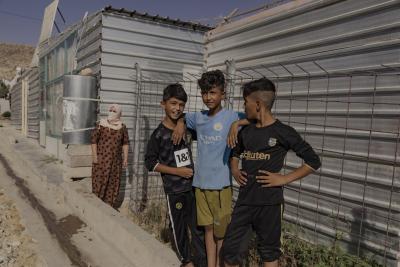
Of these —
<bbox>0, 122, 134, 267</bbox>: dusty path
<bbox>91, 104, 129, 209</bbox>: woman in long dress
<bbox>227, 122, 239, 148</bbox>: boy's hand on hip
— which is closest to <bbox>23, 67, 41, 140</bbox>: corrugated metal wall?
<bbox>0, 122, 134, 267</bbox>: dusty path

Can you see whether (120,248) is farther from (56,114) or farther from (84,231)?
(56,114)

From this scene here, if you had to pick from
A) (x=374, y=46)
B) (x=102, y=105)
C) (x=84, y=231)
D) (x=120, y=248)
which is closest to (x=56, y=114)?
(x=102, y=105)

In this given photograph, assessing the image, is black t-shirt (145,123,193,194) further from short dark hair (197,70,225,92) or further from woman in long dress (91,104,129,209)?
woman in long dress (91,104,129,209)

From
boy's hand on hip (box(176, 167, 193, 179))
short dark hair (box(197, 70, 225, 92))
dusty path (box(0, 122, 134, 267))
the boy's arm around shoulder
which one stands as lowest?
dusty path (box(0, 122, 134, 267))

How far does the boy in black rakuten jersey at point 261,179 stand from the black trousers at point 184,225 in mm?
453

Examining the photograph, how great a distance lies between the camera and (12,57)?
62625mm

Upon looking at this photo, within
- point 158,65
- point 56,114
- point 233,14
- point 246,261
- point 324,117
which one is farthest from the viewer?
point 56,114

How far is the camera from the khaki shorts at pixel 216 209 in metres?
2.89

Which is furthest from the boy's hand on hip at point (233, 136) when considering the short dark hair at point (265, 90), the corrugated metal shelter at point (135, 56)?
the corrugated metal shelter at point (135, 56)

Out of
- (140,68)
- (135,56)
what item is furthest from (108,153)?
(135,56)

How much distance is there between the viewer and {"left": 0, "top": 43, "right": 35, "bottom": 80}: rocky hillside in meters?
57.7

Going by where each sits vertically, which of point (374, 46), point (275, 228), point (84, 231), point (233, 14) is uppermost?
point (233, 14)

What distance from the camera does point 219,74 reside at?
286cm

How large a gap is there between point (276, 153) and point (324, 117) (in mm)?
1991
